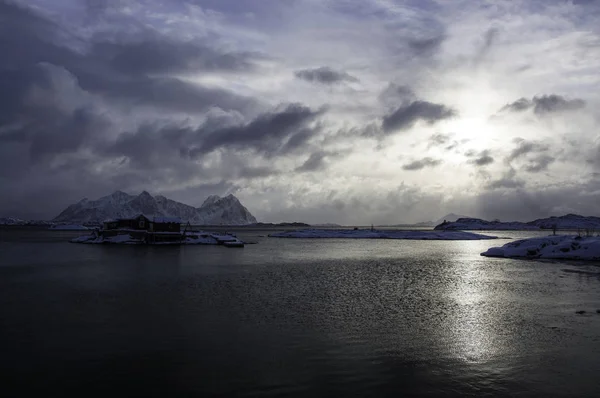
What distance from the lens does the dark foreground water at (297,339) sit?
13070mm

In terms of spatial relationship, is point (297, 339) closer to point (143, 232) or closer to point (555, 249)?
point (555, 249)

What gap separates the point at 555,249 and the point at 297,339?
60048 mm

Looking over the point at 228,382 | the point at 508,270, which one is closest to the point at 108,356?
the point at 228,382

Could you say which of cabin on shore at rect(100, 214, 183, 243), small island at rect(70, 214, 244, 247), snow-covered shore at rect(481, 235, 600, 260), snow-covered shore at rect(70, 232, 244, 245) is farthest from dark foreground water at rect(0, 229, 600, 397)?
snow-covered shore at rect(70, 232, 244, 245)

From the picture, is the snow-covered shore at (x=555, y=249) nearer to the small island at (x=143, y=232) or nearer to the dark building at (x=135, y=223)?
the small island at (x=143, y=232)

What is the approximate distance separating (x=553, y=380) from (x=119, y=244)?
3756 inches

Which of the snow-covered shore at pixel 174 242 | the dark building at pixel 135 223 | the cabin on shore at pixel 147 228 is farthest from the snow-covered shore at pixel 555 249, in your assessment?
the dark building at pixel 135 223

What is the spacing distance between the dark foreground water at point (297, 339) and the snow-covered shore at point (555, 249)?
1175 inches

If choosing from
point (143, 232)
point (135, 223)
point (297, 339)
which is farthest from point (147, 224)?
point (297, 339)

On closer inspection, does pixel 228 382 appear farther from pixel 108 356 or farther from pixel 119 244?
pixel 119 244

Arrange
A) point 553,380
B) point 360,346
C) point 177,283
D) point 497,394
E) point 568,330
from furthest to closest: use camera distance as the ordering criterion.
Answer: point 177,283
point 568,330
point 360,346
point 553,380
point 497,394

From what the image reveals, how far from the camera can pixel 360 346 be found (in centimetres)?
1716

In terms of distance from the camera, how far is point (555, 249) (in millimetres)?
64188

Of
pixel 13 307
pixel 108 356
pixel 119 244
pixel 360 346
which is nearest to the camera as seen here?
pixel 108 356
